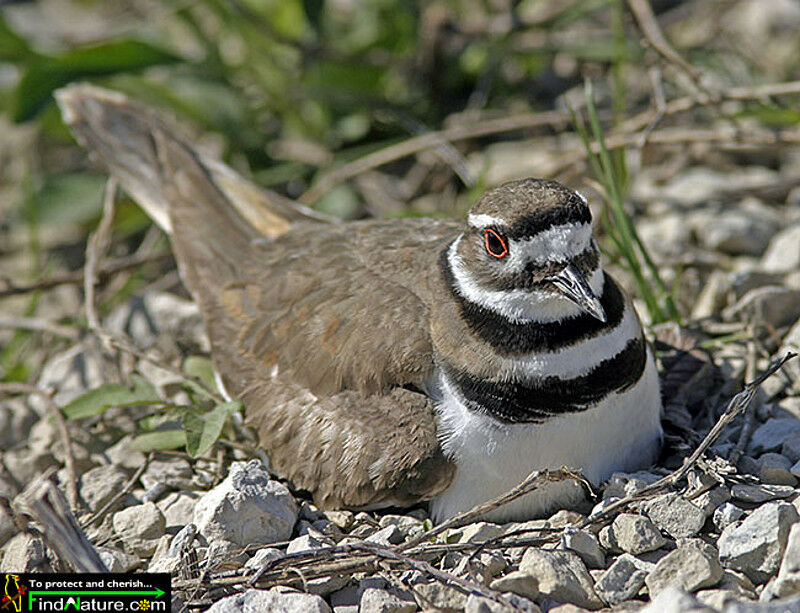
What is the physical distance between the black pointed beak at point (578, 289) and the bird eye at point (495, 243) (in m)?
0.19

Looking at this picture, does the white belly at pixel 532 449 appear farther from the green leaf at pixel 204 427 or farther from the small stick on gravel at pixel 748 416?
the green leaf at pixel 204 427

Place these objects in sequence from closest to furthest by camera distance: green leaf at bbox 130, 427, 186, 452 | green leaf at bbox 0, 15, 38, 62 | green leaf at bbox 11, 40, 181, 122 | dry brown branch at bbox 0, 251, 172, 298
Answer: green leaf at bbox 130, 427, 186, 452
dry brown branch at bbox 0, 251, 172, 298
green leaf at bbox 11, 40, 181, 122
green leaf at bbox 0, 15, 38, 62

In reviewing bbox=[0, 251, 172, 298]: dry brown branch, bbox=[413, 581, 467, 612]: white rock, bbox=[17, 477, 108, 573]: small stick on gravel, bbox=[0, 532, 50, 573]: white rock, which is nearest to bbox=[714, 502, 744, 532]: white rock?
bbox=[413, 581, 467, 612]: white rock

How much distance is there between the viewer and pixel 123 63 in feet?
19.0

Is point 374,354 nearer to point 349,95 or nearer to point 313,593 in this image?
point 313,593

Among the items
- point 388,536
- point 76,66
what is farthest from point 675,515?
point 76,66

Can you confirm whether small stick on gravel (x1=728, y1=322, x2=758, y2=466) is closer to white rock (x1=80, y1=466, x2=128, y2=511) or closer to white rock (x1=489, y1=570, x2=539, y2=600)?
white rock (x1=489, y1=570, x2=539, y2=600)

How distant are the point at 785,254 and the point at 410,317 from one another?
7.01ft

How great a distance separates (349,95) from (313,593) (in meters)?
3.52

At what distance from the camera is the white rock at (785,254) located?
4.84 meters

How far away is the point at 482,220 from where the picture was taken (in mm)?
3590

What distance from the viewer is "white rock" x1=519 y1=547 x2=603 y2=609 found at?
3180 mm

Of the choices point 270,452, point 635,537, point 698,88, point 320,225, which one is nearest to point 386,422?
point 270,452

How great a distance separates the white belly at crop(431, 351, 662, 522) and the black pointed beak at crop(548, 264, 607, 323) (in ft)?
1.29
